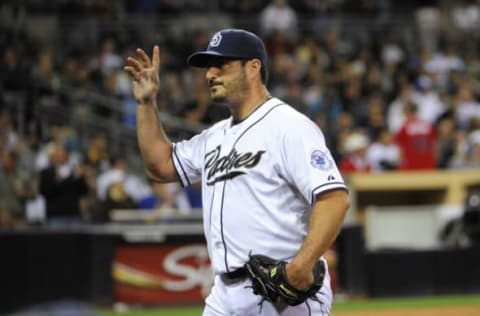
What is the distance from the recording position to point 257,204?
4609mm

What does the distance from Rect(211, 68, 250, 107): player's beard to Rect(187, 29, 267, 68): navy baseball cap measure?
0.29 ft

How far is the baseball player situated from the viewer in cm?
444

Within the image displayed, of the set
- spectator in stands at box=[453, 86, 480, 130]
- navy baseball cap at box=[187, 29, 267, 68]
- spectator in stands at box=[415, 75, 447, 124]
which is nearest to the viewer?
navy baseball cap at box=[187, 29, 267, 68]

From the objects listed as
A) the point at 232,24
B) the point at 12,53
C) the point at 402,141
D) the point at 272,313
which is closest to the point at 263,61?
the point at 272,313

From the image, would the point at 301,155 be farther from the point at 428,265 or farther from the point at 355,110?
the point at 355,110

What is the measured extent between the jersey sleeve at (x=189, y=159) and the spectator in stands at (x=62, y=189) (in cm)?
784

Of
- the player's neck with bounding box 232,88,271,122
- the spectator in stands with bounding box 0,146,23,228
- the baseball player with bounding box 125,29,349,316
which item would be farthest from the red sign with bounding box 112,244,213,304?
the player's neck with bounding box 232,88,271,122

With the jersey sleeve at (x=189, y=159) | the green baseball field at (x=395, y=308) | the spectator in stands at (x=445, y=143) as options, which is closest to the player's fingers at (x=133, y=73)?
the jersey sleeve at (x=189, y=159)

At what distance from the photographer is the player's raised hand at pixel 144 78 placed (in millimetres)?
5242

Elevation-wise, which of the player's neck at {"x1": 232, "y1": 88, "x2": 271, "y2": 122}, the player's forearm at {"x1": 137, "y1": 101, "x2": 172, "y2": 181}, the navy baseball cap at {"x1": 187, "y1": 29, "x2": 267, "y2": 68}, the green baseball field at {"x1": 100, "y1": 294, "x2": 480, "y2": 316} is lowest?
the green baseball field at {"x1": 100, "y1": 294, "x2": 480, "y2": 316}

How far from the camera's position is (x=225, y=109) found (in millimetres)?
15758

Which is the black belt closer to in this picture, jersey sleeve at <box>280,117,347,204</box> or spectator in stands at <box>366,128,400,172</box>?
jersey sleeve at <box>280,117,347,204</box>

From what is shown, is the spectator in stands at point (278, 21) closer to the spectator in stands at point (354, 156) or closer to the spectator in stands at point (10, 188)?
the spectator in stands at point (354, 156)

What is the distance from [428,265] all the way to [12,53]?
6.71m
